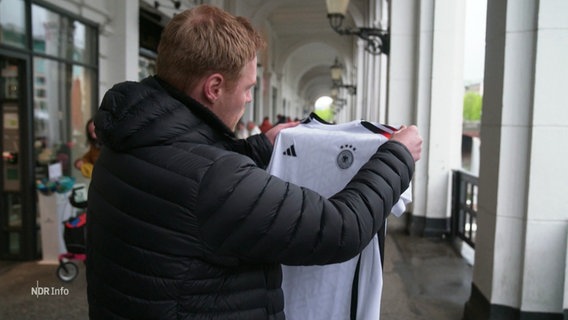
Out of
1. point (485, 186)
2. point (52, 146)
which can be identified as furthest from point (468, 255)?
point (52, 146)

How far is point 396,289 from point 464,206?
2197mm

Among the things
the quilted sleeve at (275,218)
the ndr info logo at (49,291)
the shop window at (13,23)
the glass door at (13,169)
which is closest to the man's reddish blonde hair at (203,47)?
the quilted sleeve at (275,218)

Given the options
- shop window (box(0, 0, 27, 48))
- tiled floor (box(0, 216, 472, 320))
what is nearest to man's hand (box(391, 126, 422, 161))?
tiled floor (box(0, 216, 472, 320))

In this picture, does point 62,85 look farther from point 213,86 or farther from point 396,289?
point 213,86

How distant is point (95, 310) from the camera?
132 centimetres

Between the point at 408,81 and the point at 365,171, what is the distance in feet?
19.0

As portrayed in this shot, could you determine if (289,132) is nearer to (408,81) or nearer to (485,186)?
(485,186)

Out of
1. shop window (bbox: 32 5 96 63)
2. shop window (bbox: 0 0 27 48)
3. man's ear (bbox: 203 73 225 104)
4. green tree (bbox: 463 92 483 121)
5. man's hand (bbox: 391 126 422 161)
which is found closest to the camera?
man's ear (bbox: 203 73 225 104)

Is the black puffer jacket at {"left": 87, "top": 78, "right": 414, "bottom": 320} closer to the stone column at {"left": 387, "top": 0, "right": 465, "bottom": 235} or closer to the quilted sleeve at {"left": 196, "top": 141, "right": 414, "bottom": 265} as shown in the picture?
the quilted sleeve at {"left": 196, "top": 141, "right": 414, "bottom": 265}

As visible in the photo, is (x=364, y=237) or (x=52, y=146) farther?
(x=52, y=146)

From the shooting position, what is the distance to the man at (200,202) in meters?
1.10

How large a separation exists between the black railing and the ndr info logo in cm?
454

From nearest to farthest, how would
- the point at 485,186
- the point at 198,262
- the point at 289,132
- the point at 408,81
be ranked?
the point at 198,262 < the point at 289,132 < the point at 485,186 < the point at 408,81

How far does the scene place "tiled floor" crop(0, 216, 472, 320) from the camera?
3.78 meters
